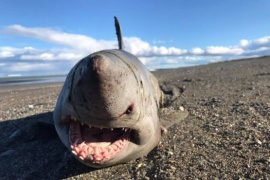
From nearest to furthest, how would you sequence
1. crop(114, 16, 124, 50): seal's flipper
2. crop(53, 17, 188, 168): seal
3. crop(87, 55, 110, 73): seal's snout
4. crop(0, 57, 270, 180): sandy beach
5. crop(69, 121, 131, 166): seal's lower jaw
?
crop(87, 55, 110, 73): seal's snout → crop(53, 17, 188, 168): seal → crop(69, 121, 131, 166): seal's lower jaw → crop(0, 57, 270, 180): sandy beach → crop(114, 16, 124, 50): seal's flipper

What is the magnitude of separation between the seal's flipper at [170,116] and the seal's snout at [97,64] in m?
2.30

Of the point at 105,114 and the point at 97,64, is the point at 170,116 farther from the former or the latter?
the point at 97,64

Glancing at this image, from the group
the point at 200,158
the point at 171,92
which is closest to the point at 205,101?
the point at 171,92

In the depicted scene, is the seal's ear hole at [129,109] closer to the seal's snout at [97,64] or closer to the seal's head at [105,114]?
the seal's head at [105,114]

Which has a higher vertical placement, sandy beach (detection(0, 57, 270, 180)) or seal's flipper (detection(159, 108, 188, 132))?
seal's flipper (detection(159, 108, 188, 132))

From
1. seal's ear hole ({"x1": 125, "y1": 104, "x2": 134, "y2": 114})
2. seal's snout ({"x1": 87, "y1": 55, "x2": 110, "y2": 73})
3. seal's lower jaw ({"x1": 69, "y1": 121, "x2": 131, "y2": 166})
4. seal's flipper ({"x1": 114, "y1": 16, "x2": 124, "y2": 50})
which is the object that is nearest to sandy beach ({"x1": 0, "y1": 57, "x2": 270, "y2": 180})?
seal's lower jaw ({"x1": 69, "y1": 121, "x2": 131, "y2": 166})

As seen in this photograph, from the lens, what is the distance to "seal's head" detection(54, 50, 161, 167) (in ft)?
8.80

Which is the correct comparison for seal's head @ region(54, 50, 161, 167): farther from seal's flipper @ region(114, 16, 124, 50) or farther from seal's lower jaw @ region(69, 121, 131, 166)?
seal's flipper @ region(114, 16, 124, 50)

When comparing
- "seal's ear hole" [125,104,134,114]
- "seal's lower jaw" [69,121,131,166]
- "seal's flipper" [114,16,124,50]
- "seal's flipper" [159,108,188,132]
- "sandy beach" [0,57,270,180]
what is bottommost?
"sandy beach" [0,57,270,180]

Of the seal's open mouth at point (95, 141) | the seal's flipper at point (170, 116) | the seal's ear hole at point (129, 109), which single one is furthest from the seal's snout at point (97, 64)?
the seal's flipper at point (170, 116)

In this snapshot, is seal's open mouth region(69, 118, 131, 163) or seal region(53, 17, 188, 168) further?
seal's open mouth region(69, 118, 131, 163)

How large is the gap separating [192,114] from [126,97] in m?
2.75

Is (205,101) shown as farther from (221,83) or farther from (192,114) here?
(221,83)

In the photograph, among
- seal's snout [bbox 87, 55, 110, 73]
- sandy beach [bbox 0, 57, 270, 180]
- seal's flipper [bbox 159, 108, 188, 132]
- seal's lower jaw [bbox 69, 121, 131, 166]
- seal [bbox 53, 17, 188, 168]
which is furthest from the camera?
seal's flipper [bbox 159, 108, 188, 132]
